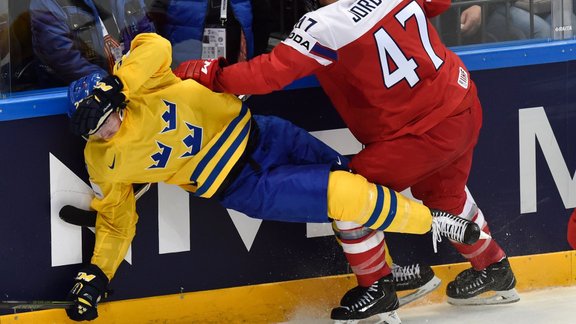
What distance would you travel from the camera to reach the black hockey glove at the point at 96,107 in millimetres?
3453

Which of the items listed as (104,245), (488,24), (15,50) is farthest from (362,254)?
(15,50)

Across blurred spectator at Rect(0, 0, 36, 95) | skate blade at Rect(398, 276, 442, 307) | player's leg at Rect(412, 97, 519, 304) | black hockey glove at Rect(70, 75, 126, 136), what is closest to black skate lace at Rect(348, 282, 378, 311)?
skate blade at Rect(398, 276, 442, 307)

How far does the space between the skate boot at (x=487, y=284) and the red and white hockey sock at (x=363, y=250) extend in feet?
1.23

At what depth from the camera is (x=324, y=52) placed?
11.9ft

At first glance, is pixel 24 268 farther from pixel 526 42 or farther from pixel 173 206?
pixel 526 42

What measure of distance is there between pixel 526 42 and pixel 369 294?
1.06 meters

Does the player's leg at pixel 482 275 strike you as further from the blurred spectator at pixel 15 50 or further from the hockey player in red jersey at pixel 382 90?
the blurred spectator at pixel 15 50

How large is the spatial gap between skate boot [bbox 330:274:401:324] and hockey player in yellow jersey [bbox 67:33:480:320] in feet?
0.80

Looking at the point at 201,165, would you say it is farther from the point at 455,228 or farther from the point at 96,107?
the point at 455,228

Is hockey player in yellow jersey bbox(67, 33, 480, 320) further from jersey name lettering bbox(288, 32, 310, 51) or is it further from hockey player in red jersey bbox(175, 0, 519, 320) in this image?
jersey name lettering bbox(288, 32, 310, 51)

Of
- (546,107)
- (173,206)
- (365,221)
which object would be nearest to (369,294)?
(365,221)

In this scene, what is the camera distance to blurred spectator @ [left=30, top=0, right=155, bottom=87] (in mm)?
3703

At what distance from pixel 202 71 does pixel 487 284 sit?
4.14 feet

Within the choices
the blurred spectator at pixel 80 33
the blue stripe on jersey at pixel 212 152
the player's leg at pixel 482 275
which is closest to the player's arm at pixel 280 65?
the blue stripe on jersey at pixel 212 152
